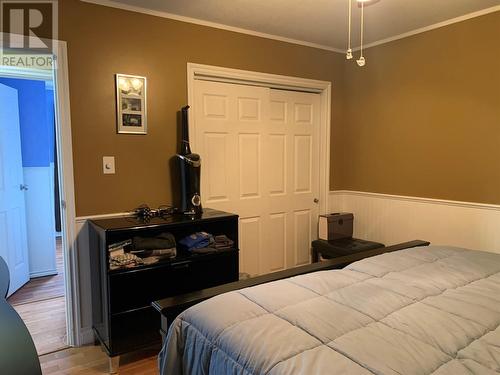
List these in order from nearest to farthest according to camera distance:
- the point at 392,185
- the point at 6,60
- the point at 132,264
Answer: the point at 132,264
the point at 6,60
the point at 392,185

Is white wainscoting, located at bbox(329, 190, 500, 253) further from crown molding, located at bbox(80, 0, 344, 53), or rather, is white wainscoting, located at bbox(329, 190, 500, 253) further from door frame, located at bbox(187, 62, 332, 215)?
crown molding, located at bbox(80, 0, 344, 53)

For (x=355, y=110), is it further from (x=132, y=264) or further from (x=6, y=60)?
(x=6, y=60)

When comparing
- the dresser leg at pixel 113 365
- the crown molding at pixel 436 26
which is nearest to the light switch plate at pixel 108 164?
the dresser leg at pixel 113 365

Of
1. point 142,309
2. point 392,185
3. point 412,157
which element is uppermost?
point 412,157

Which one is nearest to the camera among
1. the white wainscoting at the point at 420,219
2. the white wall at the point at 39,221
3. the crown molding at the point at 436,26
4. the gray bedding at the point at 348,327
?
the gray bedding at the point at 348,327

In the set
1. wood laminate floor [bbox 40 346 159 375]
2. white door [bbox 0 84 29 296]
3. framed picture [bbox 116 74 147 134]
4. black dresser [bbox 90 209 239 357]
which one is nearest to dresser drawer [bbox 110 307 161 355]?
black dresser [bbox 90 209 239 357]

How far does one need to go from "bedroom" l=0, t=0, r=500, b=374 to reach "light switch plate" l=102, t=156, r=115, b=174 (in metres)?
0.03

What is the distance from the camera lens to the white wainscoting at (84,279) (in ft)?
8.45

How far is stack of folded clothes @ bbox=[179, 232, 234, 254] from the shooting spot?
2576mm

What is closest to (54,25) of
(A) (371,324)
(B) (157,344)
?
(B) (157,344)

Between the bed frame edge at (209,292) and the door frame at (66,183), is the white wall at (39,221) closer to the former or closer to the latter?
the door frame at (66,183)

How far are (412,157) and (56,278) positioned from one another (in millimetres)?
3855

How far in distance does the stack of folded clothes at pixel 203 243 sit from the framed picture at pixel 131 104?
886mm

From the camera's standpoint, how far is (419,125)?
10.7 feet
